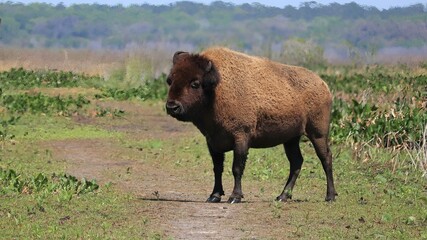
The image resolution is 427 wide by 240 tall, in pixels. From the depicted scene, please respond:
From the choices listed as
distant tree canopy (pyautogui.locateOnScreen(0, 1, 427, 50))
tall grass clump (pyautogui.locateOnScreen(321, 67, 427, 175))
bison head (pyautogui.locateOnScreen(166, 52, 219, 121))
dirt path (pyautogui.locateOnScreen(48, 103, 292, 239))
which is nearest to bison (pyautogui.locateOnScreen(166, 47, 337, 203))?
bison head (pyautogui.locateOnScreen(166, 52, 219, 121))

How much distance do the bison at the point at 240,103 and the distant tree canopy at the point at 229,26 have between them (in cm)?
2481

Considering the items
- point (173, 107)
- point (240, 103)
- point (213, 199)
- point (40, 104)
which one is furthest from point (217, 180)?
point (40, 104)

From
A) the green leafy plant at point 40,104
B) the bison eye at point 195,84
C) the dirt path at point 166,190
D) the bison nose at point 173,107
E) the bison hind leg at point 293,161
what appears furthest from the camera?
the green leafy plant at point 40,104

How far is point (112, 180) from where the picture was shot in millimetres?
16531

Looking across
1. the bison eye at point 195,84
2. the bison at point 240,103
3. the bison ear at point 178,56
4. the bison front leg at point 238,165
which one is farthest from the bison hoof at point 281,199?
the bison ear at point 178,56

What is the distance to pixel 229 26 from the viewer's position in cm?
4912

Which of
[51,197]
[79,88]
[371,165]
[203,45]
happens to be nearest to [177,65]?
[51,197]

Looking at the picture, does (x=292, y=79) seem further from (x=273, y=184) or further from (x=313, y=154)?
(x=313, y=154)

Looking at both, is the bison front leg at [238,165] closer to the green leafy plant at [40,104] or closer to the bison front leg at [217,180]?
the bison front leg at [217,180]

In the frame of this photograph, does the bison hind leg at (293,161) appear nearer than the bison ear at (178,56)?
No

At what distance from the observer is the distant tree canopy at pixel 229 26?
46.7 m

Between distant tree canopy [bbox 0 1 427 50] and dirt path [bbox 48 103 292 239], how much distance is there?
19.4 m

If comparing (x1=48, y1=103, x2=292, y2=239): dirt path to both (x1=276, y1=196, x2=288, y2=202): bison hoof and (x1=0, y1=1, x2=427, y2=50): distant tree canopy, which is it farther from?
(x1=0, y1=1, x2=427, y2=50): distant tree canopy

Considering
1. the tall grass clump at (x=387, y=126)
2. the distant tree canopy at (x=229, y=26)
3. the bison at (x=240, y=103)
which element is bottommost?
the distant tree canopy at (x=229, y=26)
